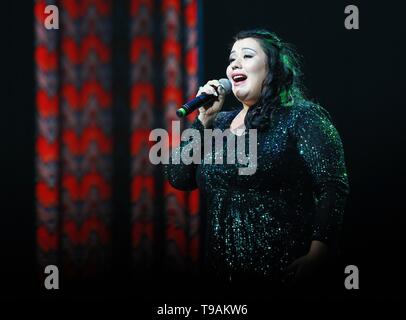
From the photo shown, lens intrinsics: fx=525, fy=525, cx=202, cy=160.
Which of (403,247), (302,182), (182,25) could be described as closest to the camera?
(302,182)

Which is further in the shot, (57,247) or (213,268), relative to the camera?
(57,247)

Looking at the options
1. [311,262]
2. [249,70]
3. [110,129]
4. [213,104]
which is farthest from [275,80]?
[110,129]

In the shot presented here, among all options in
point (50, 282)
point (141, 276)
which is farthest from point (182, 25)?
point (50, 282)

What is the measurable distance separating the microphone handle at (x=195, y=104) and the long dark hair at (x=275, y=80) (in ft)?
0.39

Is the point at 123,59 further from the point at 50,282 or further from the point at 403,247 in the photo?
the point at 403,247

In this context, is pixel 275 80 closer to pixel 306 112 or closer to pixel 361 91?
pixel 306 112

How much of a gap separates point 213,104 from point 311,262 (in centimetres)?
52

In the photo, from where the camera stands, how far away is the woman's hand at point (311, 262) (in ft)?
3.85

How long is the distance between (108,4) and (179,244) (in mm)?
954

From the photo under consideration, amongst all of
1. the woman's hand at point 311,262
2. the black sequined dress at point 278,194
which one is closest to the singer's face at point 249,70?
the black sequined dress at point 278,194

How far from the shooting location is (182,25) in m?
1.98

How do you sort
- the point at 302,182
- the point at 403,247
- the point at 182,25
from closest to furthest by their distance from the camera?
1. the point at 302,182
2. the point at 403,247
3. the point at 182,25

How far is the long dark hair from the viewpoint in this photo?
1.32 meters
